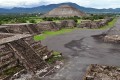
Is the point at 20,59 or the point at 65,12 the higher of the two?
the point at 20,59

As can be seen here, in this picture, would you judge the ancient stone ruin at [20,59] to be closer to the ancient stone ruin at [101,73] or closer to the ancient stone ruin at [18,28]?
the ancient stone ruin at [101,73]

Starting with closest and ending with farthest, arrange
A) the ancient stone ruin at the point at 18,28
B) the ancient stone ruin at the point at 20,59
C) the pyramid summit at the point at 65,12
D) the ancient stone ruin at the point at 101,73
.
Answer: the ancient stone ruin at the point at 101,73
the ancient stone ruin at the point at 20,59
the ancient stone ruin at the point at 18,28
the pyramid summit at the point at 65,12

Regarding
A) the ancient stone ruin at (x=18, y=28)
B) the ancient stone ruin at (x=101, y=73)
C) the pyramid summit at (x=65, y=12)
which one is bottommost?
the pyramid summit at (x=65, y=12)

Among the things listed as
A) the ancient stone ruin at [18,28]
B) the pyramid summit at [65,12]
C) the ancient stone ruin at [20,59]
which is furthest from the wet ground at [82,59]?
the pyramid summit at [65,12]

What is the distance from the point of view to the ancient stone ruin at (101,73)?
18727 millimetres

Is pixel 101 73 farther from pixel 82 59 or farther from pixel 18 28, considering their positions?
pixel 18 28

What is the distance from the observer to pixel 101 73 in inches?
787

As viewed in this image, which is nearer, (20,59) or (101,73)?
(101,73)

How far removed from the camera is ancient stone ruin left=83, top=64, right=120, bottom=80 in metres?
18.7

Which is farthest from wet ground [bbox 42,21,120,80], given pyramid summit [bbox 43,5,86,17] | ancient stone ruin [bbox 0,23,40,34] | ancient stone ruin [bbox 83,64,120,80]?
pyramid summit [bbox 43,5,86,17]

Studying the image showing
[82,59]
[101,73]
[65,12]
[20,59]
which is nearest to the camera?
[101,73]

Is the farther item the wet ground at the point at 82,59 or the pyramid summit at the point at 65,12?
the pyramid summit at the point at 65,12

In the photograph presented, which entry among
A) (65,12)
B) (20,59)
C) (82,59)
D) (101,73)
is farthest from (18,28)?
(65,12)

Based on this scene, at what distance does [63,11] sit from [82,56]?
110074 mm
